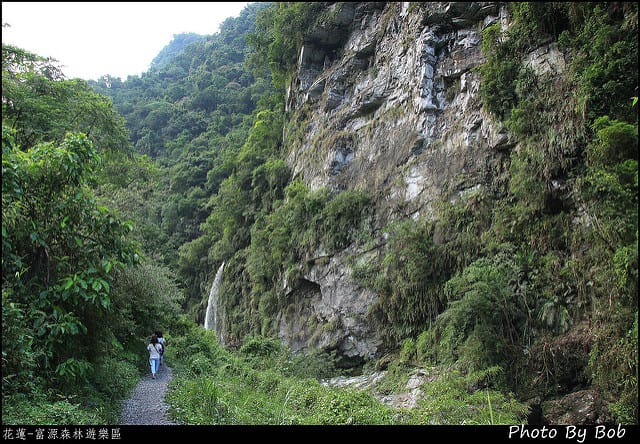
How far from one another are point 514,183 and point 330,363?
7060 millimetres

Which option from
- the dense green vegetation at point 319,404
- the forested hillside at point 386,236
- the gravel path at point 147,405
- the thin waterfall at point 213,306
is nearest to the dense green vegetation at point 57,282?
the forested hillside at point 386,236

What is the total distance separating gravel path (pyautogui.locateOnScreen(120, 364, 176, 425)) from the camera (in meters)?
6.47

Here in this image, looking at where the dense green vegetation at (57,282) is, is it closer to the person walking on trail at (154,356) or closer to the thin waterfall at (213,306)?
the person walking on trail at (154,356)

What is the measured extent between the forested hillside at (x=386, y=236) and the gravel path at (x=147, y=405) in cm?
27

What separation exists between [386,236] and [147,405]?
27.5 ft

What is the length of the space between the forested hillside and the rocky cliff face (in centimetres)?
7

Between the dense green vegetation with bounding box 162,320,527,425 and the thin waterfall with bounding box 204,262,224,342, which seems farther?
the thin waterfall with bounding box 204,262,224,342

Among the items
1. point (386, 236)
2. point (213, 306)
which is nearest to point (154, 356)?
point (386, 236)

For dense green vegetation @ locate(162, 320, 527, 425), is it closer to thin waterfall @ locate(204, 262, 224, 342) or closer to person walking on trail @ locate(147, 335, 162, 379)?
person walking on trail @ locate(147, 335, 162, 379)

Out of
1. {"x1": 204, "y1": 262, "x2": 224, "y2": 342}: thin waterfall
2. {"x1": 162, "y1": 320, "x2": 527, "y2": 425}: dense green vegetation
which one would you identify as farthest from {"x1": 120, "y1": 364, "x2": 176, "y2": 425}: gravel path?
{"x1": 204, "y1": 262, "x2": 224, "y2": 342}: thin waterfall

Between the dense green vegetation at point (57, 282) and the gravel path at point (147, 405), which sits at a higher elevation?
the dense green vegetation at point (57, 282)

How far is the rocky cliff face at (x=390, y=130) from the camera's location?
506 inches

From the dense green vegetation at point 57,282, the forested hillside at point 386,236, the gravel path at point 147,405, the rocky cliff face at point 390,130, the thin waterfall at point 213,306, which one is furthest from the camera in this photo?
the thin waterfall at point 213,306

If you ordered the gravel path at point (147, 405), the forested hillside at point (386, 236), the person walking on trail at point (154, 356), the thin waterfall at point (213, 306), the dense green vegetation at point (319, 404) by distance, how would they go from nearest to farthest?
1. the forested hillside at point (386, 236)
2. the gravel path at point (147, 405)
3. the dense green vegetation at point (319, 404)
4. the person walking on trail at point (154, 356)
5. the thin waterfall at point (213, 306)
